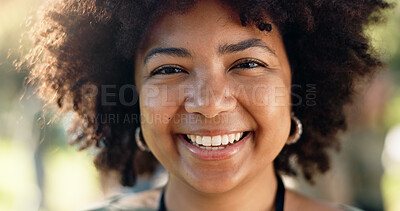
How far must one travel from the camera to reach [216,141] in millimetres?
2240

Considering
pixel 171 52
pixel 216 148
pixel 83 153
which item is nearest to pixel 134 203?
pixel 216 148

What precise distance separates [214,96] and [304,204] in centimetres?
102

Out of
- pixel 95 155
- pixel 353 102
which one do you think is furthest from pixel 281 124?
pixel 95 155

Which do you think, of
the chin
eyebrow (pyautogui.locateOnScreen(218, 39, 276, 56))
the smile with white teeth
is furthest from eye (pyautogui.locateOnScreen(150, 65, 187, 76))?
the chin

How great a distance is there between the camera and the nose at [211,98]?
2092mm

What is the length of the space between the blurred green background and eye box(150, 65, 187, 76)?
887mm

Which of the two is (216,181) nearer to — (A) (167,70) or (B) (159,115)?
(B) (159,115)

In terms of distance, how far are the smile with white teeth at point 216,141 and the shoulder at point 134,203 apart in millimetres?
853

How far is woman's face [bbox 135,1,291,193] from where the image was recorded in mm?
2160

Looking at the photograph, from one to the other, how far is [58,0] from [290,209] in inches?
73.1

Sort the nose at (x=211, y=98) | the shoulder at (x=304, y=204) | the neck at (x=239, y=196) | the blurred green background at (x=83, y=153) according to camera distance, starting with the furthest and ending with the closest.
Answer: the blurred green background at (x=83, y=153) → the shoulder at (x=304, y=204) → the neck at (x=239, y=196) → the nose at (x=211, y=98)

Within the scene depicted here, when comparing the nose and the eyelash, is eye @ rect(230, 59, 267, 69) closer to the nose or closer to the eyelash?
the eyelash

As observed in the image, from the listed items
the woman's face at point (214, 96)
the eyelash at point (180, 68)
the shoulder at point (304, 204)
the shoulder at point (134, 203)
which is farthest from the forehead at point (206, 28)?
the shoulder at point (134, 203)

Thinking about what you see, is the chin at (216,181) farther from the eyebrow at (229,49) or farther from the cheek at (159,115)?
the eyebrow at (229,49)
